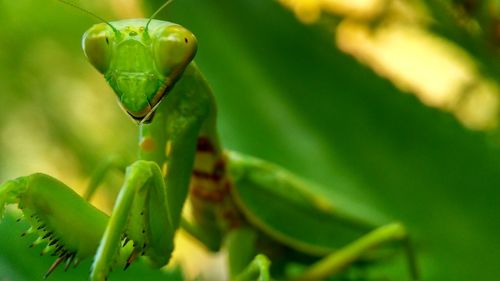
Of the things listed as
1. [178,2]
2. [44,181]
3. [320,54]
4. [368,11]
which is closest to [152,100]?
[44,181]

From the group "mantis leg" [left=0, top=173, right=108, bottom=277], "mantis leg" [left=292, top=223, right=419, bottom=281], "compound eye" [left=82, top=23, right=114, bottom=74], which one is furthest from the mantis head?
"mantis leg" [left=292, top=223, right=419, bottom=281]

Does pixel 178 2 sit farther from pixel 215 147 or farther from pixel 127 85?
pixel 127 85

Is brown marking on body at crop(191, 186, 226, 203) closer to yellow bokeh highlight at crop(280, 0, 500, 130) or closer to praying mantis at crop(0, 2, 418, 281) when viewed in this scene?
praying mantis at crop(0, 2, 418, 281)

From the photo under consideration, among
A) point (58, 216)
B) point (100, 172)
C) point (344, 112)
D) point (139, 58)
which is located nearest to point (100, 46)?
point (139, 58)

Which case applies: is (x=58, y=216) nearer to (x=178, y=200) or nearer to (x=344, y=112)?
(x=178, y=200)

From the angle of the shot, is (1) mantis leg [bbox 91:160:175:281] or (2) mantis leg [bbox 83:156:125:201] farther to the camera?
(2) mantis leg [bbox 83:156:125:201]

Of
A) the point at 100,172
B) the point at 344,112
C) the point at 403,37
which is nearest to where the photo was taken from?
the point at 100,172
